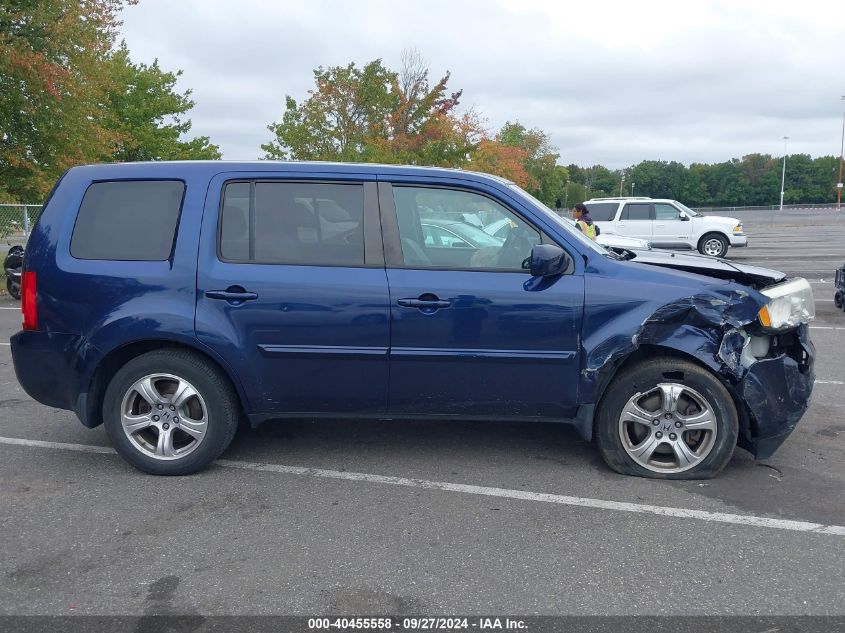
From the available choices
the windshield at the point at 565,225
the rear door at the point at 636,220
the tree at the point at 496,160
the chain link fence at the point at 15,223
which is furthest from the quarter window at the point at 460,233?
the tree at the point at 496,160

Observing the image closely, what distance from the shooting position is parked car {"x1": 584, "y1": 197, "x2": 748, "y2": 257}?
2141 centimetres

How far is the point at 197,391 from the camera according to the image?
14.1 feet

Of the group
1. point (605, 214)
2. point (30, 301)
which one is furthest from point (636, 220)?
point (30, 301)

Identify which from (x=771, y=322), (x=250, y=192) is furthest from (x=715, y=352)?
(x=250, y=192)

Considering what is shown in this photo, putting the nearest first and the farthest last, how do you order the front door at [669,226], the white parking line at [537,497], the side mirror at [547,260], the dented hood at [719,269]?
the white parking line at [537,497] → the side mirror at [547,260] → the dented hood at [719,269] → the front door at [669,226]

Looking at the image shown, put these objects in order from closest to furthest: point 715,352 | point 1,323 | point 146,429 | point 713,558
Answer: point 713,558 < point 715,352 < point 146,429 < point 1,323

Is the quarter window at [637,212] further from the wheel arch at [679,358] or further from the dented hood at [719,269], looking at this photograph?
the wheel arch at [679,358]

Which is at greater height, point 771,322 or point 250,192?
point 250,192

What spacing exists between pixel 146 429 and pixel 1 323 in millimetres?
7619

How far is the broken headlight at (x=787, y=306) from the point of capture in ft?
13.5

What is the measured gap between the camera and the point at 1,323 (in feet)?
34.7

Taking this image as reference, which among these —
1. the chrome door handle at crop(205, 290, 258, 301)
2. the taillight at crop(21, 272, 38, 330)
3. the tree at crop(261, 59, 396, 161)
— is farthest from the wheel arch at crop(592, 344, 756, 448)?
the tree at crop(261, 59, 396, 161)

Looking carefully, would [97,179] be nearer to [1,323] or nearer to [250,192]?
[250,192]

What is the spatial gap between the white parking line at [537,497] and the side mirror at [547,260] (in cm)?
125
